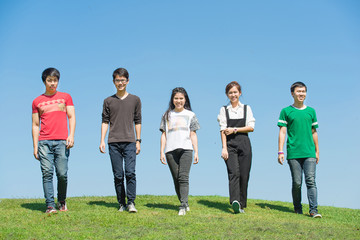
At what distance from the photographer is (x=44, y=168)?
27.3 feet

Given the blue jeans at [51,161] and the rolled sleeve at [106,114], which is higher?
the rolled sleeve at [106,114]

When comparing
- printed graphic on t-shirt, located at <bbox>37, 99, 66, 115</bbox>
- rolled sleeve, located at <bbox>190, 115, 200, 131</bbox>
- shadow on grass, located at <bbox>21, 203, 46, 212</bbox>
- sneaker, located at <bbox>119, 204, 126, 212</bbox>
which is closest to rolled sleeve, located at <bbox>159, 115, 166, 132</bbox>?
rolled sleeve, located at <bbox>190, 115, 200, 131</bbox>

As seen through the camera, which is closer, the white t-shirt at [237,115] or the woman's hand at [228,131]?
the woman's hand at [228,131]

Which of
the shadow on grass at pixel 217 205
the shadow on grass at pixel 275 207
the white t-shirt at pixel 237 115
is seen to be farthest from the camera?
the shadow on grass at pixel 275 207

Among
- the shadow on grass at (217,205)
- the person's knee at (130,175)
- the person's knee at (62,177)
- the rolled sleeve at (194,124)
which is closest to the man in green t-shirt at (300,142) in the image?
the shadow on grass at (217,205)

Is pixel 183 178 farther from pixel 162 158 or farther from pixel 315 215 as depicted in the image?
pixel 315 215

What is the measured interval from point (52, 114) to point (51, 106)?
18 cm

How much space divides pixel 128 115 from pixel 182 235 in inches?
114

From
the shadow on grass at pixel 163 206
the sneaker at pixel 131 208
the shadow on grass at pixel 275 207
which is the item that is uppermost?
the sneaker at pixel 131 208

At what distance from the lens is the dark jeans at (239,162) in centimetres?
867

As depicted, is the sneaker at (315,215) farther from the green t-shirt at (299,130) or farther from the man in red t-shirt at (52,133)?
the man in red t-shirt at (52,133)

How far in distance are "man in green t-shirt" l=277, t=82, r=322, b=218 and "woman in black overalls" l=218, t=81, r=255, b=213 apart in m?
0.93

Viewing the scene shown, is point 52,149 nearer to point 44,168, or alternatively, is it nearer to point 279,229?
point 44,168

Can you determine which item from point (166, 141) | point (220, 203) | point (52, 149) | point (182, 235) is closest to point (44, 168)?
point (52, 149)
